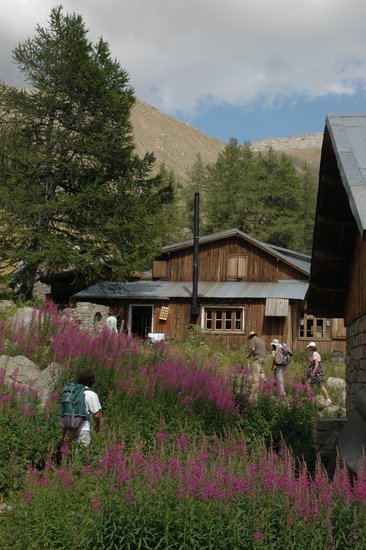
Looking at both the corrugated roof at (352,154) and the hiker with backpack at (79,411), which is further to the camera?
the hiker with backpack at (79,411)

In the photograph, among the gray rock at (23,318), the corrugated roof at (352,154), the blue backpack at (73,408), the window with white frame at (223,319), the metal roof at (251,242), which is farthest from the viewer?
the metal roof at (251,242)

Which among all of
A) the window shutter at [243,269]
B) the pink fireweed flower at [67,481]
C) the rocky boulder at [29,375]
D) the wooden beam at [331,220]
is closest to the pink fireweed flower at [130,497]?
the pink fireweed flower at [67,481]

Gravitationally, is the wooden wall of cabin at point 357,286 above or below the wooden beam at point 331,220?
below

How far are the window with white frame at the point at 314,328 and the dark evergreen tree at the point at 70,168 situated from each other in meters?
7.51

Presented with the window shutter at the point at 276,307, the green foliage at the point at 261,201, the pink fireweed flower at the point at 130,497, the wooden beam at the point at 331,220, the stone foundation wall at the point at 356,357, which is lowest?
the pink fireweed flower at the point at 130,497

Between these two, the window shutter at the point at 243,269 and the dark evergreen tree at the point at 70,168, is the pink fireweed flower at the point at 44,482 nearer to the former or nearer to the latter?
the dark evergreen tree at the point at 70,168

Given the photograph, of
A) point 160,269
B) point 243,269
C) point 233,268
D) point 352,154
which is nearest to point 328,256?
point 352,154

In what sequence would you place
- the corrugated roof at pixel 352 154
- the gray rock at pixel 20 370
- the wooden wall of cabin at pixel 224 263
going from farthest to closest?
the wooden wall of cabin at pixel 224 263 < the gray rock at pixel 20 370 < the corrugated roof at pixel 352 154

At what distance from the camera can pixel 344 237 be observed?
962cm

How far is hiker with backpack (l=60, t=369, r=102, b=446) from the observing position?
336 inches

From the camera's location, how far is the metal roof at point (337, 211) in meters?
6.33

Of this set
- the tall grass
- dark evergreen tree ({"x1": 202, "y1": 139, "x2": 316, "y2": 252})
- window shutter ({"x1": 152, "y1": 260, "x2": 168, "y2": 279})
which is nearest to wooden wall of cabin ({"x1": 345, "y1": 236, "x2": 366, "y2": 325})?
the tall grass

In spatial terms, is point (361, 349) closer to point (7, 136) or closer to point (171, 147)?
point (7, 136)

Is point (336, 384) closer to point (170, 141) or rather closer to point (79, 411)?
point (79, 411)
